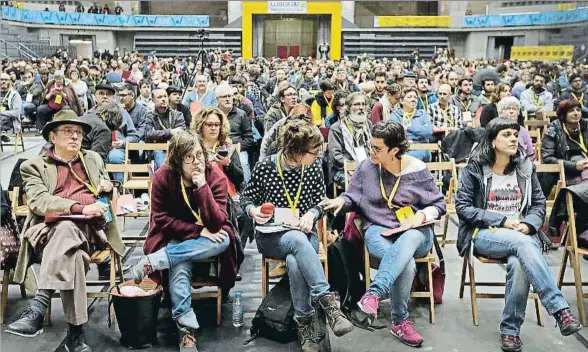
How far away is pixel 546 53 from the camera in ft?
79.4

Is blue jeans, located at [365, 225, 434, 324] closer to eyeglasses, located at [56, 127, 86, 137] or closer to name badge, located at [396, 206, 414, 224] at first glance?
name badge, located at [396, 206, 414, 224]

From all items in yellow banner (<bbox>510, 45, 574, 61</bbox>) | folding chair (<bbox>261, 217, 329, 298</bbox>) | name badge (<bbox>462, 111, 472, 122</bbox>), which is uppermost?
yellow banner (<bbox>510, 45, 574, 61</bbox>)

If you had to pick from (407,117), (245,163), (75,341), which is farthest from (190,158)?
(407,117)

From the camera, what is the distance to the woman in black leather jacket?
315 centimetres

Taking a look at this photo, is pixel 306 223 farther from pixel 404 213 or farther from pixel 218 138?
pixel 218 138

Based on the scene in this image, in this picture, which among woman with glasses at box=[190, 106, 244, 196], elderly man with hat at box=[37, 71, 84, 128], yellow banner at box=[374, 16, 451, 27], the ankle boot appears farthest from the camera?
yellow banner at box=[374, 16, 451, 27]

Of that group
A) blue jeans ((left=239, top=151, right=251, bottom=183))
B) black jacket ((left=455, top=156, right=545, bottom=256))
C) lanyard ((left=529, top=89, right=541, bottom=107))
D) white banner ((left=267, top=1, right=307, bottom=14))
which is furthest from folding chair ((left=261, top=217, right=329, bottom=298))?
white banner ((left=267, top=1, right=307, bottom=14))

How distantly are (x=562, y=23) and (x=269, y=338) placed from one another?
91.1 feet

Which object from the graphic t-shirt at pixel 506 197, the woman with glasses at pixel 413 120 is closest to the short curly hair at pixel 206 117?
the graphic t-shirt at pixel 506 197

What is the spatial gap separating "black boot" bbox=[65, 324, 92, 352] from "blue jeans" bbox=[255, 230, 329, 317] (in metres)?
1.13

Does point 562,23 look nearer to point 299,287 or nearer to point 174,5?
point 174,5

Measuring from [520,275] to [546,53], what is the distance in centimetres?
2370

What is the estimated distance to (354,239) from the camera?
3617 mm

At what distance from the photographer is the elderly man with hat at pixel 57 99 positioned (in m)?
7.92
